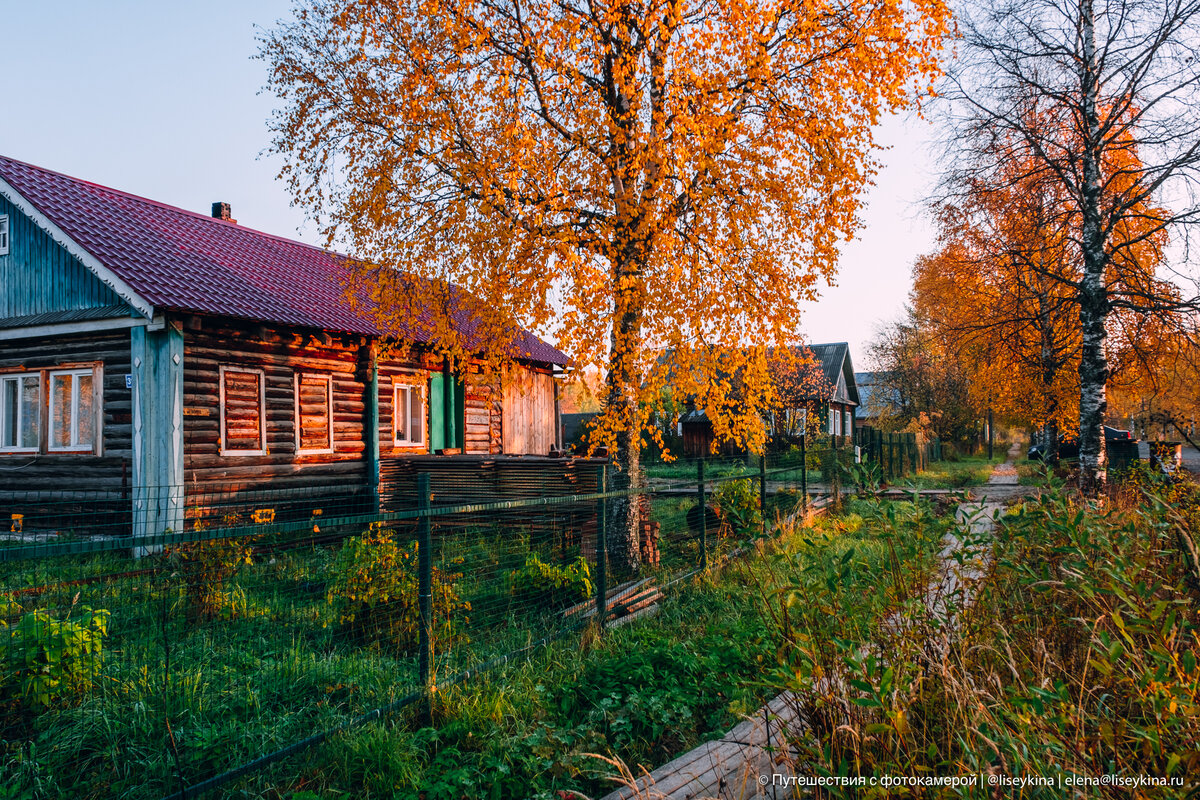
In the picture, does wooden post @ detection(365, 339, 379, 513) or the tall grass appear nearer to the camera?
the tall grass

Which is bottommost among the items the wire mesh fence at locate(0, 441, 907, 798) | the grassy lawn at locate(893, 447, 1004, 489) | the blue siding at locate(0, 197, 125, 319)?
the grassy lawn at locate(893, 447, 1004, 489)

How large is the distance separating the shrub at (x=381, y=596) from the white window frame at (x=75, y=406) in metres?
7.90

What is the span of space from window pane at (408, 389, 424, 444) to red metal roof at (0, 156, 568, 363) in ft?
7.24

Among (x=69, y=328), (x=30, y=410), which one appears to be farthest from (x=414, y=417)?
(x=30, y=410)

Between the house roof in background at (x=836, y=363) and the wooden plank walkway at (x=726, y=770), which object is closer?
the wooden plank walkway at (x=726, y=770)

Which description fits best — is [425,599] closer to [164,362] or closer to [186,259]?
[164,362]

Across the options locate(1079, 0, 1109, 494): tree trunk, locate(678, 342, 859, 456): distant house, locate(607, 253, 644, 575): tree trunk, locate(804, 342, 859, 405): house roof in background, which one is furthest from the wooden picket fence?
locate(607, 253, 644, 575): tree trunk

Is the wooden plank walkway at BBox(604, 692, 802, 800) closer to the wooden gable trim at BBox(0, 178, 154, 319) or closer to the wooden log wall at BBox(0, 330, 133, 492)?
the wooden gable trim at BBox(0, 178, 154, 319)

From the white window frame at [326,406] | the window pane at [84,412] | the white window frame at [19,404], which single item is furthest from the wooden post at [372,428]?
the white window frame at [19,404]

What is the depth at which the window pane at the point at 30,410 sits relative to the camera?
11.7m

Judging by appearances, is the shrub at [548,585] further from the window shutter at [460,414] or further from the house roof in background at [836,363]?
the house roof in background at [836,363]

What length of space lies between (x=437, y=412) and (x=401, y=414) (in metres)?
0.93

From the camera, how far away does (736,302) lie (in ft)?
26.5

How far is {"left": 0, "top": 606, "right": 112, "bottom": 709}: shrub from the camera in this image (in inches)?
156
